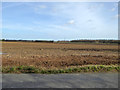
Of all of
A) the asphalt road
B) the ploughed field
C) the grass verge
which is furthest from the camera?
the ploughed field

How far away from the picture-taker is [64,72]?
6.43 metres

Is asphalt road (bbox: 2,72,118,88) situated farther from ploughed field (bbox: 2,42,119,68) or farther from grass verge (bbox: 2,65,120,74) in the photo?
ploughed field (bbox: 2,42,119,68)

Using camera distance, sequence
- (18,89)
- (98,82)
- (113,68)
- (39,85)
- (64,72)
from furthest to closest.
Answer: (113,68) → (64,72) → (98,82) → (39,85) → (18,89)

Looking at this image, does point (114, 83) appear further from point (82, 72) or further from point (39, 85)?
point (39, 85)

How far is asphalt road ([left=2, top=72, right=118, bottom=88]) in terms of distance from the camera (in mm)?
4773

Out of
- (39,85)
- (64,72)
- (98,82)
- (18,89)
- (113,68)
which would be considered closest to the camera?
(18,89)

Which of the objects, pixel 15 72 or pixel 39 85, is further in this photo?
pixel 15 72

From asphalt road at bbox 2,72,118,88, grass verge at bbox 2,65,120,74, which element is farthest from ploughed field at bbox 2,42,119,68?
asphalt road at bbox 2,72,118,88

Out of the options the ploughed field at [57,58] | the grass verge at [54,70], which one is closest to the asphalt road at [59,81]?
the grass verge at [54,70]

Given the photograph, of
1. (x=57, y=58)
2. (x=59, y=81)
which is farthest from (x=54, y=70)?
(x=57, y=58)

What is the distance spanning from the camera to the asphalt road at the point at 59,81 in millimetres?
4773

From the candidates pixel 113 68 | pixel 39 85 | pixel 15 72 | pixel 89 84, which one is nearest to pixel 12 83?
pixel 39 85

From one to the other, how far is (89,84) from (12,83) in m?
2.98

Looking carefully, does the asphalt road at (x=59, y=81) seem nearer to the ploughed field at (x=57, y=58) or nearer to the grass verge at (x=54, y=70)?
the grass verge at (x=54, y=70)
